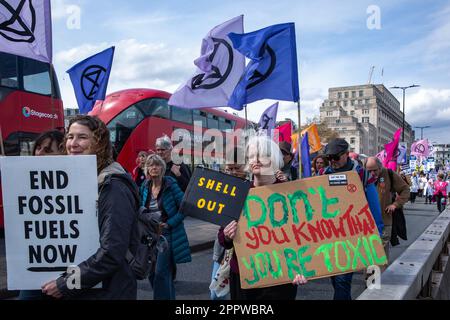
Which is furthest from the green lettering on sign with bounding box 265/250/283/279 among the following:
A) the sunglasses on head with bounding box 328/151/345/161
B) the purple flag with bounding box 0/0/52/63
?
the purple flag with bounding box 0/0/52/63

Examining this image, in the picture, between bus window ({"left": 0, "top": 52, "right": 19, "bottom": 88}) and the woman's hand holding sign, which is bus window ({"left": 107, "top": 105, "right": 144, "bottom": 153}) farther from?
the woman's hand holding sign

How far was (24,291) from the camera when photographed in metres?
2.48

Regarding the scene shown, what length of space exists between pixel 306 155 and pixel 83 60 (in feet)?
14.4

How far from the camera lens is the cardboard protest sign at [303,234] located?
277 centimetres

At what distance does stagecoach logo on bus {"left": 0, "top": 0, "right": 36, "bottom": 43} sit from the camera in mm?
4148

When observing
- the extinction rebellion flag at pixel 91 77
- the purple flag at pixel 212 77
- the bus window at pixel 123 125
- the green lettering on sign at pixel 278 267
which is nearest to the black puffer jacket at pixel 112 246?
the green lettering on sign at pixel 278 267

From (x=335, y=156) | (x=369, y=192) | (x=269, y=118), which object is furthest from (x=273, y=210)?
(x=269, y=118)

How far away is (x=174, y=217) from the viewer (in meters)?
4.25

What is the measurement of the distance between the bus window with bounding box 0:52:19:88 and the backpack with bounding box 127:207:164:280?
26.9 ft

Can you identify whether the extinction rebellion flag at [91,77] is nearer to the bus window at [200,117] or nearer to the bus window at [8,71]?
the bus window at [8,71]

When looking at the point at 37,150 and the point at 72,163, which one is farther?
the point at 37,150

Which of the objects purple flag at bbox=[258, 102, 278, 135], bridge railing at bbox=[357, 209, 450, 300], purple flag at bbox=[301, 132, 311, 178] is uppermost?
purple flag at bbox=[258, 102, 278, 135]
